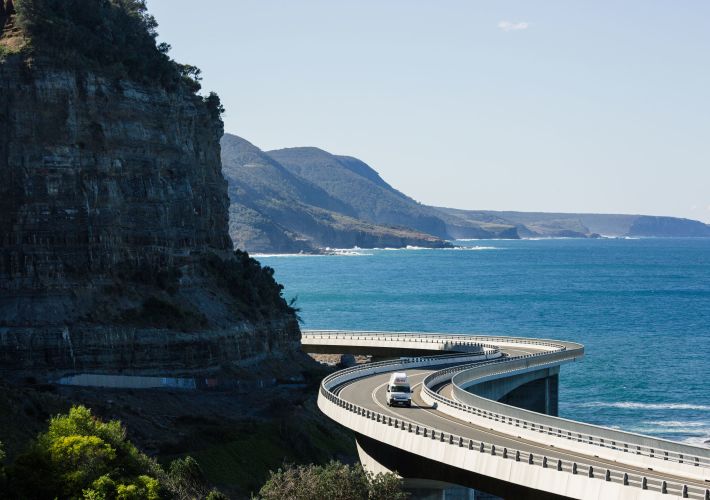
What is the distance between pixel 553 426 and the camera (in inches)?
2042

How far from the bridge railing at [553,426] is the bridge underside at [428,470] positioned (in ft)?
12.7

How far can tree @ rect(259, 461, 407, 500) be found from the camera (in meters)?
45.8

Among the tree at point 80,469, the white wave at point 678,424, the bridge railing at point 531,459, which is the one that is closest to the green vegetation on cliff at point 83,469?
the tree at point 80,469

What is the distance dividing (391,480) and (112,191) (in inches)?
1640

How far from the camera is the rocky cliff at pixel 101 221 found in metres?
77.4

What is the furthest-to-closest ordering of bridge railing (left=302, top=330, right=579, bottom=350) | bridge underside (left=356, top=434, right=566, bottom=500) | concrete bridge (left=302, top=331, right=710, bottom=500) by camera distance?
bridge railing (left=302, top=330, right=579, bottom=350), bridge underside (left=356, top=434, right=566, bottom=500), concrete bridge (left=302, top=331, right=710, bottom=500)

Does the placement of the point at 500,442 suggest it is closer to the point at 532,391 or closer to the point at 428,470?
the point at 428,470

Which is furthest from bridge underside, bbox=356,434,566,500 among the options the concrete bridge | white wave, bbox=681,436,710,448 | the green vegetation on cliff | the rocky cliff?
white wave, bbox=681,436,710,448

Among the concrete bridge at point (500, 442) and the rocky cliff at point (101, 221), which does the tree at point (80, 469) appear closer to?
the concrete bridge at point (500, 442)

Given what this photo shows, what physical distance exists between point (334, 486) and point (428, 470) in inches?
277

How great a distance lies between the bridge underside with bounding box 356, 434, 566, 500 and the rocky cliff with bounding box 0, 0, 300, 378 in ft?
81.5

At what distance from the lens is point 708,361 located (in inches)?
5143

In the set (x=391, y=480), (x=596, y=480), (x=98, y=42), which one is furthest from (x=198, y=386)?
(x=596, y=480)

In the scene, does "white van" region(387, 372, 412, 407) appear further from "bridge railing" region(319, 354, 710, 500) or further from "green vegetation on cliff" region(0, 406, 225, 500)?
"green vegetation on cliff" region(0, 406, 225, 500)
